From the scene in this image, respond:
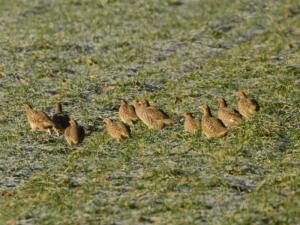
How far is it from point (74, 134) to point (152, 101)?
4.15m

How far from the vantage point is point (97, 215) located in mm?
11961

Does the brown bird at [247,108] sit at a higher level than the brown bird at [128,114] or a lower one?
lower

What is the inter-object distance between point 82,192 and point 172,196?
52.0 inches

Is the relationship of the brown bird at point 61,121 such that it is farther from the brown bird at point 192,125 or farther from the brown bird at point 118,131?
the brown bird at point 192,125

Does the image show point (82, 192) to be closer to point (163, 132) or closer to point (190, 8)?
point (163, 132)

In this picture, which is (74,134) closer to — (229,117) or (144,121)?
(144,121)

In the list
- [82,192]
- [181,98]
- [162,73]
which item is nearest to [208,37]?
[162,73]

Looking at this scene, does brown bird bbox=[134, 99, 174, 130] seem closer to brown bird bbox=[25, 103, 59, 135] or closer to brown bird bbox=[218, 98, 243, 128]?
brown bird bbox=[218, 98, 243, 128]

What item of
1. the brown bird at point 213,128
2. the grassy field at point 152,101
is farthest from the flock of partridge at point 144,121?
the grassy field at point 152,101

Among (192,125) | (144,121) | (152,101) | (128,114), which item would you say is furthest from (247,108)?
(152,101)

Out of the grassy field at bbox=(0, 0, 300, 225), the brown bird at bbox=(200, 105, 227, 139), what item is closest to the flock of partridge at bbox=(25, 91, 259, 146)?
the brown bird at bbox=(200, 105, 227, 139)

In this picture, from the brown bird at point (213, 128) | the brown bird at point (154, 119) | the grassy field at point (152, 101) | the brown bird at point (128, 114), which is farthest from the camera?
the brown bird at point (128, 114)

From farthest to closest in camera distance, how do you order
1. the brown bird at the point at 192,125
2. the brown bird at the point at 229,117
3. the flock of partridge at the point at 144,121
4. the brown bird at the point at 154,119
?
the brown bird at the point at 154,119 < the brown bird at the point at 229,117 < the brown bird at the point at 192,125 < the flock of partridge at the point at 144,121

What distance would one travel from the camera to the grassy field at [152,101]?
12366 millimetres
